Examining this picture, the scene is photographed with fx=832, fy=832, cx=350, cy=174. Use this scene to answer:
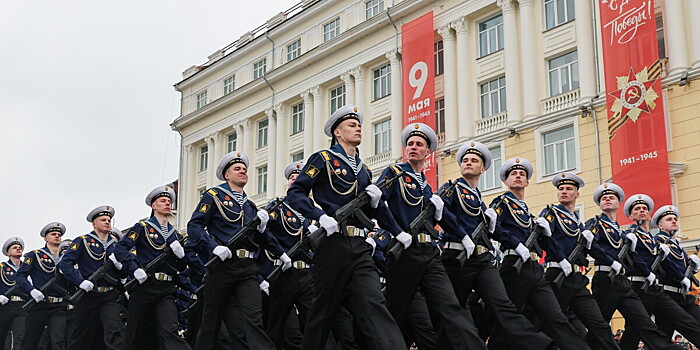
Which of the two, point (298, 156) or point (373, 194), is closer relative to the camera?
point (373, 194)

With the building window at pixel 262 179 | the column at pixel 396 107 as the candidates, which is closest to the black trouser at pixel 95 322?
the column at pixel 396 107

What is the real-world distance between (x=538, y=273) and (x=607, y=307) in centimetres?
173

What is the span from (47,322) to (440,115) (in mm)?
18125

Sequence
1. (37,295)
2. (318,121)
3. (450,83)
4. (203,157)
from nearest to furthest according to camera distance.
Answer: (37,295) → (450,83) → (318,121) → (203,157)

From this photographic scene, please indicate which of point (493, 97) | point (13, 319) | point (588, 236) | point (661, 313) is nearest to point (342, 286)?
point (588, 236)

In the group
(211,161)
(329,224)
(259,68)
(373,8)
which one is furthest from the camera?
(211,161)

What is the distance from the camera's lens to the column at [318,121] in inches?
1284

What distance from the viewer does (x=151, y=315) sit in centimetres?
870

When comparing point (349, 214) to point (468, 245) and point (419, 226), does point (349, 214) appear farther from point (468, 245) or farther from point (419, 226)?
point (468, 245)

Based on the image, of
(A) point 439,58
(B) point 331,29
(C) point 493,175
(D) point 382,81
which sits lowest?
(C) point 493,175

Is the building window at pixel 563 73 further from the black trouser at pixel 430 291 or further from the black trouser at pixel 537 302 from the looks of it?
the black trouser at pixel 430 291

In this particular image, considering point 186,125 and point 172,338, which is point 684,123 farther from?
point 186,125

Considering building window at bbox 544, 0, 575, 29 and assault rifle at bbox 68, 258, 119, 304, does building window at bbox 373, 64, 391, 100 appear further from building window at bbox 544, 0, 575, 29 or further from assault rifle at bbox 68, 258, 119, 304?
assault rifle at bbox 68, 258, 119, 304

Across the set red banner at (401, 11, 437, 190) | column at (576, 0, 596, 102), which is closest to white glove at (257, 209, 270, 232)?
column at (576, 0, 596, 102)
